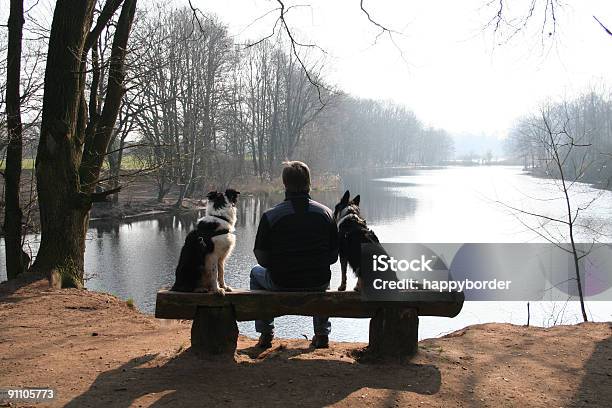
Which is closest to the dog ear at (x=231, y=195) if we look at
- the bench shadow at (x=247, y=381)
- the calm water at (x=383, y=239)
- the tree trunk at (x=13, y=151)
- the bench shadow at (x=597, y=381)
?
the bench shadow at (x=247, y=381)

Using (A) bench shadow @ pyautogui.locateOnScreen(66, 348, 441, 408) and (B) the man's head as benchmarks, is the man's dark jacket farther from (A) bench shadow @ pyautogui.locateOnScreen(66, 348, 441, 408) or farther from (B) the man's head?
(A) bench shadow @ pyautogui.locateOnScreen(66, 348, 441, 408)

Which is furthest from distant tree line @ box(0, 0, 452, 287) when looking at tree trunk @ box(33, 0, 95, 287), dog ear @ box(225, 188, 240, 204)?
dog ear @ box(225, 188, 240, 204)

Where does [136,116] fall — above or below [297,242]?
above

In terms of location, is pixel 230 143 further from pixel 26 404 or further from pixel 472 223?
pixel 26 404

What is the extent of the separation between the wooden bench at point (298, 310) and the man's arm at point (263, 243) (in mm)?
264

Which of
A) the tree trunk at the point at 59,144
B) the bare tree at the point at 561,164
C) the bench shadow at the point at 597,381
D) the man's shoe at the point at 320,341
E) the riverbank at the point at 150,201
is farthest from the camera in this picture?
the riverbank at the point at 150,201

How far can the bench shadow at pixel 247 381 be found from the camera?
3232 millimetres

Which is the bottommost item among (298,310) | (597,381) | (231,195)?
(597,381)

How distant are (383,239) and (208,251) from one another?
13.1m

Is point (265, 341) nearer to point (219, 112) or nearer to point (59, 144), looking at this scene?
point (59, 144)

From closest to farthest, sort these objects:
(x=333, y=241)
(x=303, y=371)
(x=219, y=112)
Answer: (x=303, y=371) < (x=333, y=241) < (x=219, y=112)

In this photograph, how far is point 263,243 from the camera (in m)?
3.98

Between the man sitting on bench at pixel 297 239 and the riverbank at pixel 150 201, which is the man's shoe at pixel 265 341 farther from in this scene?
the riverbank at pixel 150 201

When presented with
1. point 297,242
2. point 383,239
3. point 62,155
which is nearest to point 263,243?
point 297,242
